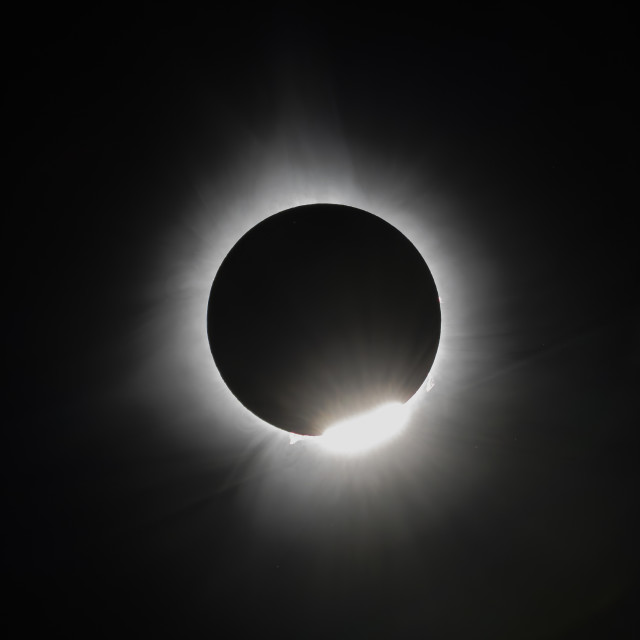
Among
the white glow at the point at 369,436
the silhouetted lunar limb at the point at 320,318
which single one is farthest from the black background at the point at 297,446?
the silhouetted lunar limb at the point at 320,318

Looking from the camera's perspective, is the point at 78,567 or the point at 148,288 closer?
the point at 148,288

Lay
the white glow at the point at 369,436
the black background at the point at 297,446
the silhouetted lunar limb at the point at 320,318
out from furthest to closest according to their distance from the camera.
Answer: the white glow at the point at 369,436
the black background at the point at 297,446
the silhouetted lunar limb at the point at 320,318

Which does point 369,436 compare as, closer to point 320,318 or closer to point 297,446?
point 297,446

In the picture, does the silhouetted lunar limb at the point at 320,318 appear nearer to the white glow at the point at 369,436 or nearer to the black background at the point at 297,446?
the white glow at the point at 369,436

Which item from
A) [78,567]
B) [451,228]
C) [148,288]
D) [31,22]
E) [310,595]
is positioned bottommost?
[310,595]

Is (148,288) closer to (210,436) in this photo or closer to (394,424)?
(210,436)

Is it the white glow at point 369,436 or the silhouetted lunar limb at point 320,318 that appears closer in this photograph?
the silhouetted lunar limb at point 320,318

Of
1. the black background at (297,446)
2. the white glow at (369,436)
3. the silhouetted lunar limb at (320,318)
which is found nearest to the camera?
→ the silhouetted lunar limb at (320,318)

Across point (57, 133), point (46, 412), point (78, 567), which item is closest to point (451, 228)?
point (57, 133)
